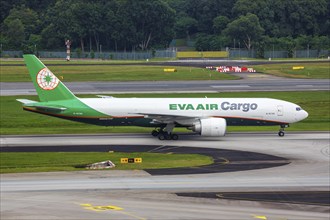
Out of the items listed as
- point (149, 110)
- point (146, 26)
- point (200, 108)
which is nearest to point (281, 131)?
point (200, 108)

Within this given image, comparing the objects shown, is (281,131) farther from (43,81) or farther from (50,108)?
(43,81)

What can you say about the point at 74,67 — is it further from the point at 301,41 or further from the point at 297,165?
the point at 297,165

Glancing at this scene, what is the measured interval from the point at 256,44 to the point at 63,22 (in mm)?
49586

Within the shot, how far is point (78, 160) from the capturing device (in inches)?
1973

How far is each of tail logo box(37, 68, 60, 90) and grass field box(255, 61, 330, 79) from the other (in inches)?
2631

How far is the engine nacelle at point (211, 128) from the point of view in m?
59.3

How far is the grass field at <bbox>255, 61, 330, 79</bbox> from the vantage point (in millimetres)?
120625

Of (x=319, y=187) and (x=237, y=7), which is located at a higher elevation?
(x=237, y=7)

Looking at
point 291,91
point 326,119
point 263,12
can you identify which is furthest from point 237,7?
point 326,119

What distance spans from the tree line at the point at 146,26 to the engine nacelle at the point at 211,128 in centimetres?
11920

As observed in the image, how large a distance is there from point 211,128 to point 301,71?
69.5m

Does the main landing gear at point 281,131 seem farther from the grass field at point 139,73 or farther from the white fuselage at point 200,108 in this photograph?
the grass field at point 139,73

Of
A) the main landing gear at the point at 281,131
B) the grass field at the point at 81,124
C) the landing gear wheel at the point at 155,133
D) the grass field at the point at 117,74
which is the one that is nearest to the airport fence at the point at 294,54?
the grass field at the point at 117,74

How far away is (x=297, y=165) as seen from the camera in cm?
4825
